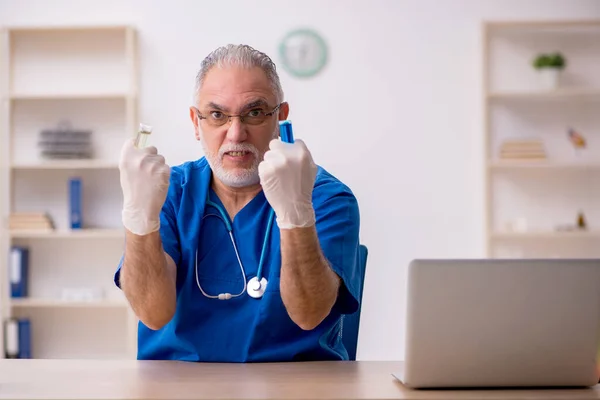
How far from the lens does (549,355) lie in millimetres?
1188

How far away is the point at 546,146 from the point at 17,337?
277 cm

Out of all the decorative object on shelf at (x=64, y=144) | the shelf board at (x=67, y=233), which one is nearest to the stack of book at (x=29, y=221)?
the shelf board at (x=67, y=233)

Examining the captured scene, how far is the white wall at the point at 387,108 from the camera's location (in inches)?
162

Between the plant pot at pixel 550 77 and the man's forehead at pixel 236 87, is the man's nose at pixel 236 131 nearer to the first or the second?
the man's forehead at pixel 236 87

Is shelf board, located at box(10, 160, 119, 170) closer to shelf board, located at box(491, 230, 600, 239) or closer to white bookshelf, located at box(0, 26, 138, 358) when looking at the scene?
white bookshelf, located at box(0, 26, 138, 358)

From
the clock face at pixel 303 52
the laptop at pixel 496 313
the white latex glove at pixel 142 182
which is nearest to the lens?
the laptop at pixel 496 313

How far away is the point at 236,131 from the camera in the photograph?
1.83 metres

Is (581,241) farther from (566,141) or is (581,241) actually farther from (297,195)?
(297,195)

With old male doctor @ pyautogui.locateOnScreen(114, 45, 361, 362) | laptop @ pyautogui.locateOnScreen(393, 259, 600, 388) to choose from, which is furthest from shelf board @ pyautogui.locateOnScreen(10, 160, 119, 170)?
laptop @ pyautogui.locateOnScreen(393, 259, 600, 388)

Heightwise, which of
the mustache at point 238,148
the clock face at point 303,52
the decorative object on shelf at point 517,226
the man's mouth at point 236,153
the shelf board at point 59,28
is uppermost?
the shelf board at point 59,28

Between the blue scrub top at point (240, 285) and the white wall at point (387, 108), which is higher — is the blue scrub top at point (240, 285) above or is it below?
below

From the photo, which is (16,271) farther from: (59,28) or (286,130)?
(286,130)

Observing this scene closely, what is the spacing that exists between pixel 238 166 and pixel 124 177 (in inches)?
12.9

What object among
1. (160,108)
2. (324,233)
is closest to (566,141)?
(160,108)
